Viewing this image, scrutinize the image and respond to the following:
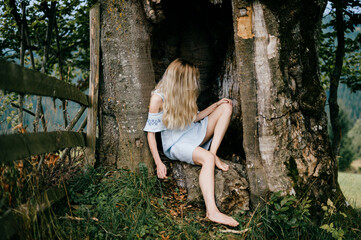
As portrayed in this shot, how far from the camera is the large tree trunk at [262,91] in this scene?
113 inches

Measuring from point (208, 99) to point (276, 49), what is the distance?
5.22 feet

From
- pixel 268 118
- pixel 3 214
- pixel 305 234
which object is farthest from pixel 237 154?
pixel 3 214

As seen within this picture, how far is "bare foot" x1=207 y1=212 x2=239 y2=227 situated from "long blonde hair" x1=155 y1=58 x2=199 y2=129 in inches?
44.2

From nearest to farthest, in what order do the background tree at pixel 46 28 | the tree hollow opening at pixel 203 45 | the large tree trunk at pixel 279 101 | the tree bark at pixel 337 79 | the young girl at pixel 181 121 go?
the large tree trunk at pixel 279 101
the young girl at pixel 181 121
the tree hollow opening at pixel 203 45
the tree bark at pixel 337 79
the background tree at pixel 46 28

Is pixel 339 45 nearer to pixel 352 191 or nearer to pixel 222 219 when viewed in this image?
pixel 352 191

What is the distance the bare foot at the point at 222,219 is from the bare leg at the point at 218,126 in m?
0.53

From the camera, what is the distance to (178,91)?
3.26 meters

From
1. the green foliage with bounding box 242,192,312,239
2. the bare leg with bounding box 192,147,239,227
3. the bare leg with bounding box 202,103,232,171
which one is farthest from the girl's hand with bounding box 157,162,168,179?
the green foliage with bounding box 242,192,312,239

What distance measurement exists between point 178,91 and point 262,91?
0.98 metres

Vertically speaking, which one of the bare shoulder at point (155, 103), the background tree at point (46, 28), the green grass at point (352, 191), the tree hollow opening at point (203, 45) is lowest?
the green grass at point (352, 191)

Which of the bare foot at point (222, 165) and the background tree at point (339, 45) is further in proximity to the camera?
the background tree at point (339, 45)

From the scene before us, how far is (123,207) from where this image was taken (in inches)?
106

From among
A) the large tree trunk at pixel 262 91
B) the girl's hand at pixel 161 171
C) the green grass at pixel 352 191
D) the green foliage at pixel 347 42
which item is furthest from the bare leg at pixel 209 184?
the green foliage at pixel 347 42

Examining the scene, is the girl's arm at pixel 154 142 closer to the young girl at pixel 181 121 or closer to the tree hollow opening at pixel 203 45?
the young girl at pixel 181 121
